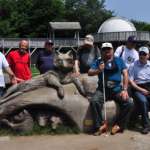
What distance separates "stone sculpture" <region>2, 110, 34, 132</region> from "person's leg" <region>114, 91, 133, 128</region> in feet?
6.32

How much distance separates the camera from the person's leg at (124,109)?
4.31 meters

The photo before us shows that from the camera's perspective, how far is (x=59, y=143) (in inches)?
155

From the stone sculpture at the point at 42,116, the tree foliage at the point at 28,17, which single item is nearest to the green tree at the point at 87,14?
the tree foliage at the point at 28,17

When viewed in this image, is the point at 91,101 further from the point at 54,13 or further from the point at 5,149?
the point at 54,13

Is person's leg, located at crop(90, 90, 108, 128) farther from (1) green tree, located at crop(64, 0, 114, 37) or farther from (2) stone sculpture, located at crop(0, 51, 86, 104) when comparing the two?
(1) green tree, located at crop(64, 0, 114, 37)

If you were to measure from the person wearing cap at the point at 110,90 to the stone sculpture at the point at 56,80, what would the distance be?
511mm

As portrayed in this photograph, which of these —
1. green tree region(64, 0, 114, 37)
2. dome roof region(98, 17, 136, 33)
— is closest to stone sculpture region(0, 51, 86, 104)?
dome roof region(98, 17, 136, 33)

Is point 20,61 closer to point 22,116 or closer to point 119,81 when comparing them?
point 22,116

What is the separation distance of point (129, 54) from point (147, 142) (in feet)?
7.52

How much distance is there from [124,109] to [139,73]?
93 centimetres

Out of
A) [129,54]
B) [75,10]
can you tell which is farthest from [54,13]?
[129,54]

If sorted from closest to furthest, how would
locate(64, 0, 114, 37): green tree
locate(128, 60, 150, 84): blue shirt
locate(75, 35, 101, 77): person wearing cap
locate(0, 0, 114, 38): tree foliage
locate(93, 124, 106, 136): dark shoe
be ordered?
locate(93, 124, 106, 136): dark shoe → locate(128, 60, 150, 84): blue shirt → locate(75, 35, 101, 77): person wearing cap → locate(0, 0, 114, 38): tree foliage → locate(64, 0, 114, 37): green tree

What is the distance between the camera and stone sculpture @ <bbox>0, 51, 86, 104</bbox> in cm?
461

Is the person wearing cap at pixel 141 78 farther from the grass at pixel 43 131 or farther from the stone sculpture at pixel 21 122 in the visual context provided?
the stone sculpture at pixel 21 122
